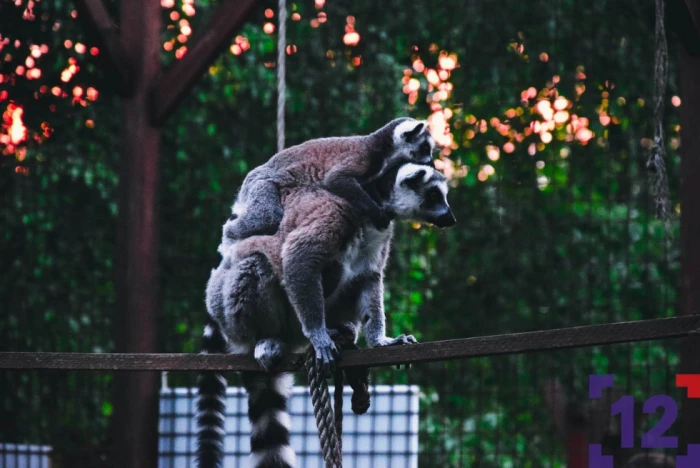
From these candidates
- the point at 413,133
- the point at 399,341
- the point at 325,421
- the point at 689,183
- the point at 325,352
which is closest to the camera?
the point at 325,421

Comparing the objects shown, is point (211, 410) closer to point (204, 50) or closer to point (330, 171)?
point (330, 171)

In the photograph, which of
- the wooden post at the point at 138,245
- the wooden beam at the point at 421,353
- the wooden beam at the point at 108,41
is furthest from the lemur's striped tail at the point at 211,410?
the wooden beam at the point at 108,41

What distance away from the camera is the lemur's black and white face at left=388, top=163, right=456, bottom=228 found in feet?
9.54

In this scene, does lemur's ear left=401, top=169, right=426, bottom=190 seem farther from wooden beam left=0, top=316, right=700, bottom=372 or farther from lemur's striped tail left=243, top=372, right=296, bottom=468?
lemur's striped tail left=243, top=372, right=296, bottom=468

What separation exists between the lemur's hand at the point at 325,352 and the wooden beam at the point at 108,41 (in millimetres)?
1602

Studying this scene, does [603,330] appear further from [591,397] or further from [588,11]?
[588,11]

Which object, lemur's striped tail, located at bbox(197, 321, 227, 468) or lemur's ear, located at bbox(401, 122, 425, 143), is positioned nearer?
lemur's striped tail, located at bbox(197, 321, 227, 468)

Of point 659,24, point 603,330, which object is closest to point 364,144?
point 659,24

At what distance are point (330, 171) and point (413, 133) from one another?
1.02ft

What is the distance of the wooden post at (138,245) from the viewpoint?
3635 millimetres

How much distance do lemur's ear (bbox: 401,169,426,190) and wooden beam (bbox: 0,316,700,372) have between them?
609mm

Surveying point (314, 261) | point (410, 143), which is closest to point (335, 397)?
point (314, 261)

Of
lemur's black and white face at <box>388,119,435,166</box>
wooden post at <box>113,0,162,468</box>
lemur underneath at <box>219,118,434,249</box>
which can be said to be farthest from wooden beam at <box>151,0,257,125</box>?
lemur's black and white face at <box>388,119,435,166</box>

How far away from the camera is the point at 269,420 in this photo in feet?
9.48
